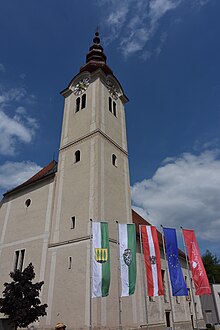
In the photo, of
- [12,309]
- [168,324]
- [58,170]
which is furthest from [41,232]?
[168,324]

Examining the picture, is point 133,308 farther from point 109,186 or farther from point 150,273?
point 109,186

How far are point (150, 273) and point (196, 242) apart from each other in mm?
3768

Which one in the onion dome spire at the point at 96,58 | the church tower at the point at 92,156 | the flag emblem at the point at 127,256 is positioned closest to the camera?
the flag emblem at the point at 127,256

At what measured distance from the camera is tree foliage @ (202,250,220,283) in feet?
177

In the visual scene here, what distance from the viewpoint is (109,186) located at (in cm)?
2123

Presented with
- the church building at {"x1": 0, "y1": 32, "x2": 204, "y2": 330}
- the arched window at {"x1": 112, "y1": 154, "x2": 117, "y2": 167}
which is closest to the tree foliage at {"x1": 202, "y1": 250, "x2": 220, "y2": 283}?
the church building at {"x1": 0, "y1": 32, "x2": 204, "y2": 330}

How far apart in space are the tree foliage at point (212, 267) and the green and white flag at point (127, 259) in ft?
138

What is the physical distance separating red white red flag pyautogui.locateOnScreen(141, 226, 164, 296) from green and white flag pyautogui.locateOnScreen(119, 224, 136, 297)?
97 centimetres

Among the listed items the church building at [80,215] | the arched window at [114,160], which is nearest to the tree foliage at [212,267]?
the church building at [80,215]

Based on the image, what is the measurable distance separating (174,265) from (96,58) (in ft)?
83.9

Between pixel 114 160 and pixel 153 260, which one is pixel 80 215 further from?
pixel 114 160

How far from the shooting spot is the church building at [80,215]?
55.2ft

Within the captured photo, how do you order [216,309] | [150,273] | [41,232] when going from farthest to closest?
[216,309], [41,232], [150,273]

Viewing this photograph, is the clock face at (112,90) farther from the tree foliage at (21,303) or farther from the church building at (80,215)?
the tree foliage at (21,303)
